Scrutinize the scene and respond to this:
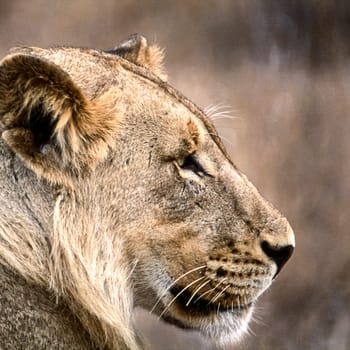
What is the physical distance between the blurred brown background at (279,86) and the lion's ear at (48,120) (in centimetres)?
296

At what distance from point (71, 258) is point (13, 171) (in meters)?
0.25

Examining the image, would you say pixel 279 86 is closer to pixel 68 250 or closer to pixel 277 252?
pixel 277 252

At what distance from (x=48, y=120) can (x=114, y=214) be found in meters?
0.28

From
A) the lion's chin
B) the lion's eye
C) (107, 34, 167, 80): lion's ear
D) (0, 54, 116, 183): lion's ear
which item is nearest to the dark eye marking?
the lion's eye

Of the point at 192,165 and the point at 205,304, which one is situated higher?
the point at 192,165

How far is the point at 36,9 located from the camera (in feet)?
20.5

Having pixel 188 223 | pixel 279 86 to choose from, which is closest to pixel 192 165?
pixel 188 223

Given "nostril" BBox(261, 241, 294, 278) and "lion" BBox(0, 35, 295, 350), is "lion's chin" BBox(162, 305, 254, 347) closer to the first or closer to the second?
"lion" BBox(0, 35, 295, 350)

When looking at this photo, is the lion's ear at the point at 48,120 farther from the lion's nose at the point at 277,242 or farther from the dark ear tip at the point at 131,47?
the dark ear tip at the point at 131,47

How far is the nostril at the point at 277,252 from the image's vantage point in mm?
2949

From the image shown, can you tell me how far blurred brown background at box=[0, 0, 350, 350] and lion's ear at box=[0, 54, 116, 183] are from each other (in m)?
2.96

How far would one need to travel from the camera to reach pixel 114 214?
2871mm

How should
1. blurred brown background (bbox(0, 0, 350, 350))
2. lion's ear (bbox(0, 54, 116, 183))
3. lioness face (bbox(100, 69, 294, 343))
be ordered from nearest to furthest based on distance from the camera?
lion's ear (bbox(0, 54, 116, 183)) < lioness face (bbox(100, 69, 294, 343)) < blurred brown background (bbox(0, 0, 350, 350))

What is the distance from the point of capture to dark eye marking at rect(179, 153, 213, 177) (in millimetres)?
2939
